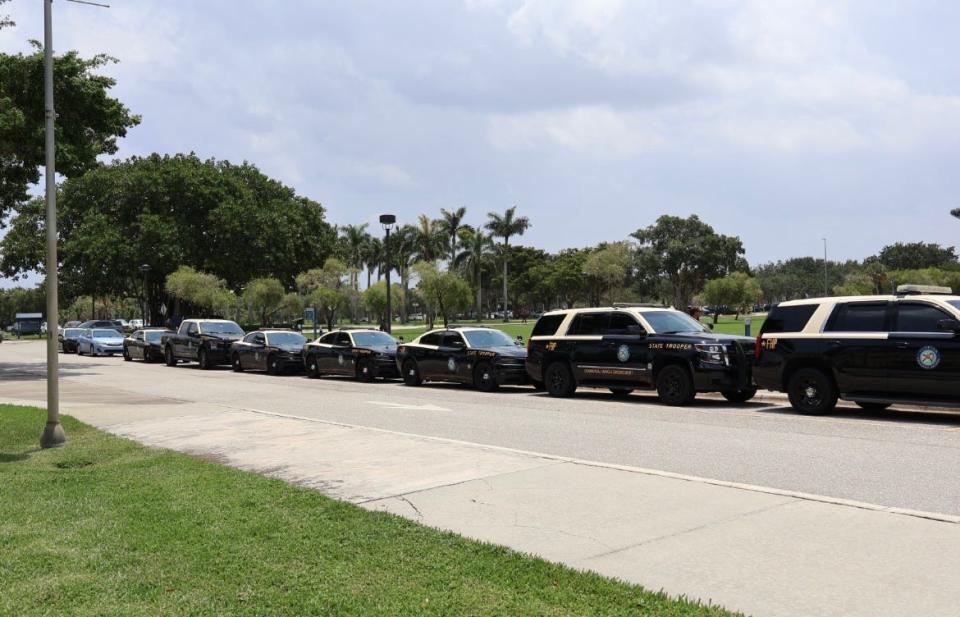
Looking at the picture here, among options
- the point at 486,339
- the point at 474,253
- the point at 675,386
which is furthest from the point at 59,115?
the point at 474,253

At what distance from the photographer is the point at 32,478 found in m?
8.91

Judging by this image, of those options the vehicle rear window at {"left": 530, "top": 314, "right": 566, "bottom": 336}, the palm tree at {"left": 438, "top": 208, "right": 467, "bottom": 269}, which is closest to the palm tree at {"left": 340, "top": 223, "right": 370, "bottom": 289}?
the palm tree at {"left": 438, "top": 208, "right": 467, "bottom": 269}

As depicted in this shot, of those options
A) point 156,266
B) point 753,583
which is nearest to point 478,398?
point 753,583

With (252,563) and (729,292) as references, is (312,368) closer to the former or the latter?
(252,563)

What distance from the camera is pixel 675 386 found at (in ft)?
52.5

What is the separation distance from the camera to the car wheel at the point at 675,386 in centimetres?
1579

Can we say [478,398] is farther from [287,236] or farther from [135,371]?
[287,236]

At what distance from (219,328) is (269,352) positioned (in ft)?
19.7

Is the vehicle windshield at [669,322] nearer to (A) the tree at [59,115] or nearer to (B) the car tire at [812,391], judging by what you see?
(B) the car tire at [812,391]


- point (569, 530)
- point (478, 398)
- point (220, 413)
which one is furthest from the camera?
point (478, 398)

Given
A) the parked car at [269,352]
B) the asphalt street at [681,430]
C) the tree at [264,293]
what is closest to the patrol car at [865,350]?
the asphalt street at [681,430]

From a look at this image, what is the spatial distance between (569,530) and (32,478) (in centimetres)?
594

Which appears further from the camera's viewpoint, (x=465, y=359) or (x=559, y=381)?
(x=465, y=359)

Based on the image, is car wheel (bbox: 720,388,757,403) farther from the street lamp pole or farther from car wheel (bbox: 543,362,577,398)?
the street lamp pole
